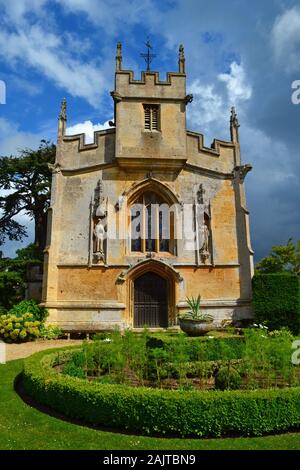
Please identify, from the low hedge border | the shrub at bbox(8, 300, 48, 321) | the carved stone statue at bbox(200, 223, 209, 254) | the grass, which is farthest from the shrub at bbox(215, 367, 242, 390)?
the shrub at bbox(8, 300, 48, 321)

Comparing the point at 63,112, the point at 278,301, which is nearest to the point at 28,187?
the point at 63,112

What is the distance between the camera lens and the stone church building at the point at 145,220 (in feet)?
61.5

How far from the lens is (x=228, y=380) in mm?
7840

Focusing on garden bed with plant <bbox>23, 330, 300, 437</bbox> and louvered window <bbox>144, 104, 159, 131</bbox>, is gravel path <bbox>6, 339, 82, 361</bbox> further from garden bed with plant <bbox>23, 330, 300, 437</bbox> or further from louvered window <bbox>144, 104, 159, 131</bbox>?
louvered window <bbox>144, 104, 159, 131</bbox>

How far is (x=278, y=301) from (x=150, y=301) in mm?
6493

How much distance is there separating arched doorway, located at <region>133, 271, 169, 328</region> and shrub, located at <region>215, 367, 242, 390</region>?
443 inches

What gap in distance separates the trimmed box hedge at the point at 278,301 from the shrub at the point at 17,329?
10.9 metres

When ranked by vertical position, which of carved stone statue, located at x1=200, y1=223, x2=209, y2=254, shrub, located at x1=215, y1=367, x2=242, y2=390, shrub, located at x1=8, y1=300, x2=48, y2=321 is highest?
carved stone statue, located at x1=200, y1=223, x2=209, y2=254

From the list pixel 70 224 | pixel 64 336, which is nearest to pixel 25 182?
pixel 70 224

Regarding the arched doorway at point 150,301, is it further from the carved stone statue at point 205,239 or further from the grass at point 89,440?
the grass at point 89,440

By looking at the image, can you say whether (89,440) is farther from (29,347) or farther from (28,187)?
(28,187)

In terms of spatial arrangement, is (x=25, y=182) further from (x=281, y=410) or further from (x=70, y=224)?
(x=281, y=410)

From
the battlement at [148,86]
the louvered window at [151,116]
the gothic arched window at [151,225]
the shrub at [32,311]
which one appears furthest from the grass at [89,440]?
the battlement at [148,86]

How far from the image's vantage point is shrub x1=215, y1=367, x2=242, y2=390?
782 cm
